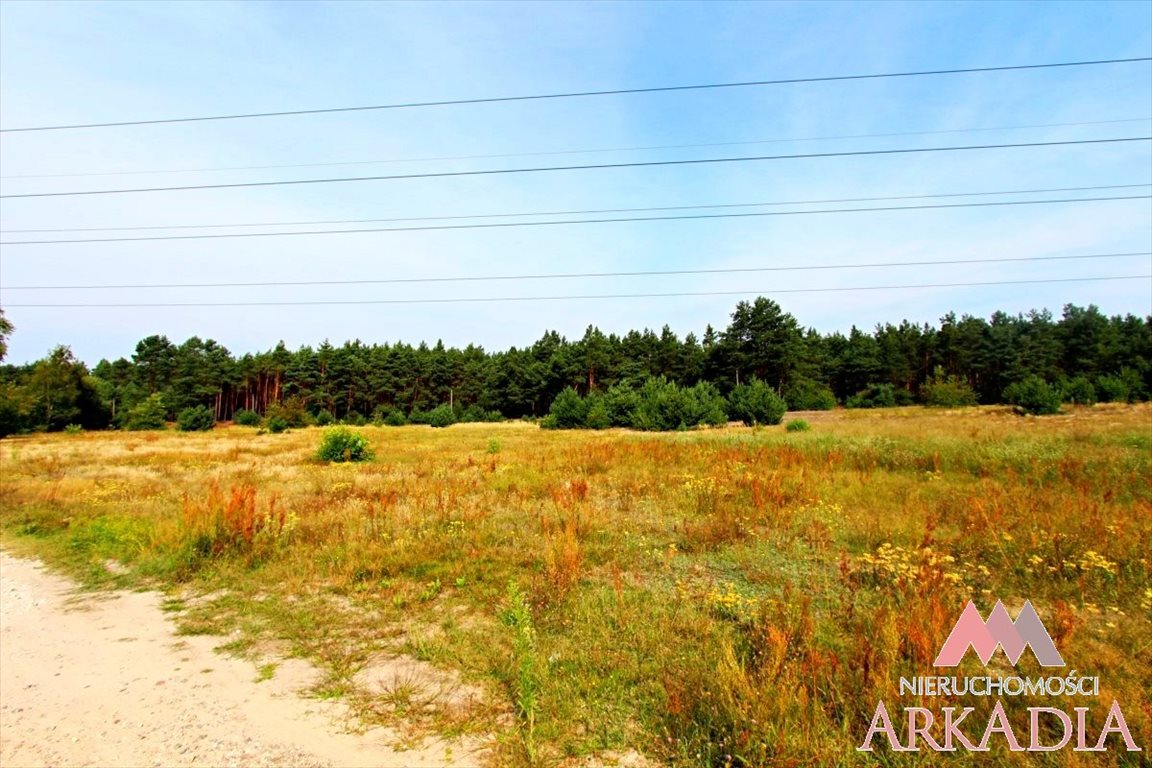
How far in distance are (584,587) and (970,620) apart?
3687 millimetres

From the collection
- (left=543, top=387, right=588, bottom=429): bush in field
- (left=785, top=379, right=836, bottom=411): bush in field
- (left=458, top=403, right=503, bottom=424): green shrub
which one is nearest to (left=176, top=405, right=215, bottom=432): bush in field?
(left=458, top=403, right=503, bottom=424): green shrub

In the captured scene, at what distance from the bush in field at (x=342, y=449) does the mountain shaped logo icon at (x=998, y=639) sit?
781 inches

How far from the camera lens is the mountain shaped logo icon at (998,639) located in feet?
12.1

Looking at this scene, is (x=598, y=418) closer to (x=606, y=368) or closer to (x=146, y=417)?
(x=606, y=368)

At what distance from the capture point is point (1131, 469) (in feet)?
35.0

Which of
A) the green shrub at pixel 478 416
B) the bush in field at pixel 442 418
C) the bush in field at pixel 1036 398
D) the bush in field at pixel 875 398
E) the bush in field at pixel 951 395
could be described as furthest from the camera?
Answer: the green shrub at pixel 478 416

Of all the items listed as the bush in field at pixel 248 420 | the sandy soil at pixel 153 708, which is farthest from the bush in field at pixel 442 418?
the sandy soil at pixel 153 708

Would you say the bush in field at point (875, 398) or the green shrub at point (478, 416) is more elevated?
the bush in field at point (875, 398)

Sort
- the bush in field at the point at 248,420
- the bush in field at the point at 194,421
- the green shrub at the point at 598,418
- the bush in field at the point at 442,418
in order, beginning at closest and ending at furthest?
the green shrub at the point at 598,418 < the bush in field at the point at 194,421 < the bush in field at the point at 248,420 < the bush in field at the point at 442,418

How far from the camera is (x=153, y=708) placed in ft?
11.5

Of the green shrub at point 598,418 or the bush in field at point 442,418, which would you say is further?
the bush in field at point 442,418

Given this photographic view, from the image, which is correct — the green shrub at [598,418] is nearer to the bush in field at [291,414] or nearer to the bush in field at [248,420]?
the bush in field at [291,414]

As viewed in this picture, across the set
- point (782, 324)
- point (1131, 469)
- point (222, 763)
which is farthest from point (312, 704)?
point (782, 324)
